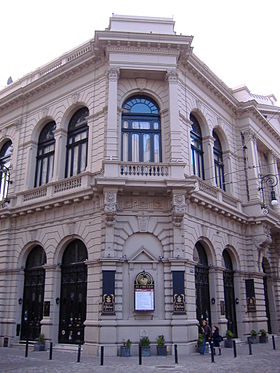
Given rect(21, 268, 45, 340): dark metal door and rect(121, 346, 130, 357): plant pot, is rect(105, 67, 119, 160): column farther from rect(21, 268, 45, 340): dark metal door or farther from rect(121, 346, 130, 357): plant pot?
rect(121, 346, 130, 357): plant pot

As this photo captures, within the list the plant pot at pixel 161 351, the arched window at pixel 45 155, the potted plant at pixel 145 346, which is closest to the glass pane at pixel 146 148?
the arched window at pixel 45 155

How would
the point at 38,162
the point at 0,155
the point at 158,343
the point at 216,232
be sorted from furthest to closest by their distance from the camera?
the point at 0,155 < the point at 38,162 < the point at 216,232 < the point at 158,343

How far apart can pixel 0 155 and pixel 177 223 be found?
16.6m

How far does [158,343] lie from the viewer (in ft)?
57.9

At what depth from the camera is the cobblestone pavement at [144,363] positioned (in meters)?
13.8

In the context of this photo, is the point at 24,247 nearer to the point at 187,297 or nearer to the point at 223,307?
the point at 187,297

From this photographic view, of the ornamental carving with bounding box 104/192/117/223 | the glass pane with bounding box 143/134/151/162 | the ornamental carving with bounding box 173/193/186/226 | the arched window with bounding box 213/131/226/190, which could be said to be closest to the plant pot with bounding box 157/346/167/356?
the ornamental carving with bounding box 173/193/186/226

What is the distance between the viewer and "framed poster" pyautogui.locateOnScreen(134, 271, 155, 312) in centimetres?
1827

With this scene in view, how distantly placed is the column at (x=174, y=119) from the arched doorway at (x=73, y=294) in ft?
23.9

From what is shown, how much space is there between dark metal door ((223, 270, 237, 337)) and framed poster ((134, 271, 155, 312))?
735 centimetres

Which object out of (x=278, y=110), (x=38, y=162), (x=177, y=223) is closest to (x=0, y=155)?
(x=38, y=162)

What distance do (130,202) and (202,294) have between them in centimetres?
703

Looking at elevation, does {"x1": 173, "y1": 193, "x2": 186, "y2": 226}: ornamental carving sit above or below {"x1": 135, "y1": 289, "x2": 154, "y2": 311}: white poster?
above

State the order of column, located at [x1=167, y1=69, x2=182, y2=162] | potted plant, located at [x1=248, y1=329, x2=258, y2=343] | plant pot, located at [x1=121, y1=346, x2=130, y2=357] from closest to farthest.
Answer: plant pot, located at [x1=121, y1=346, x2=130, y2=357] → column, located at [x1=167, y1=69, x2=182, y2=162] → potted plant, located at [x1=248, y1=329, x2=258, y2=343]
